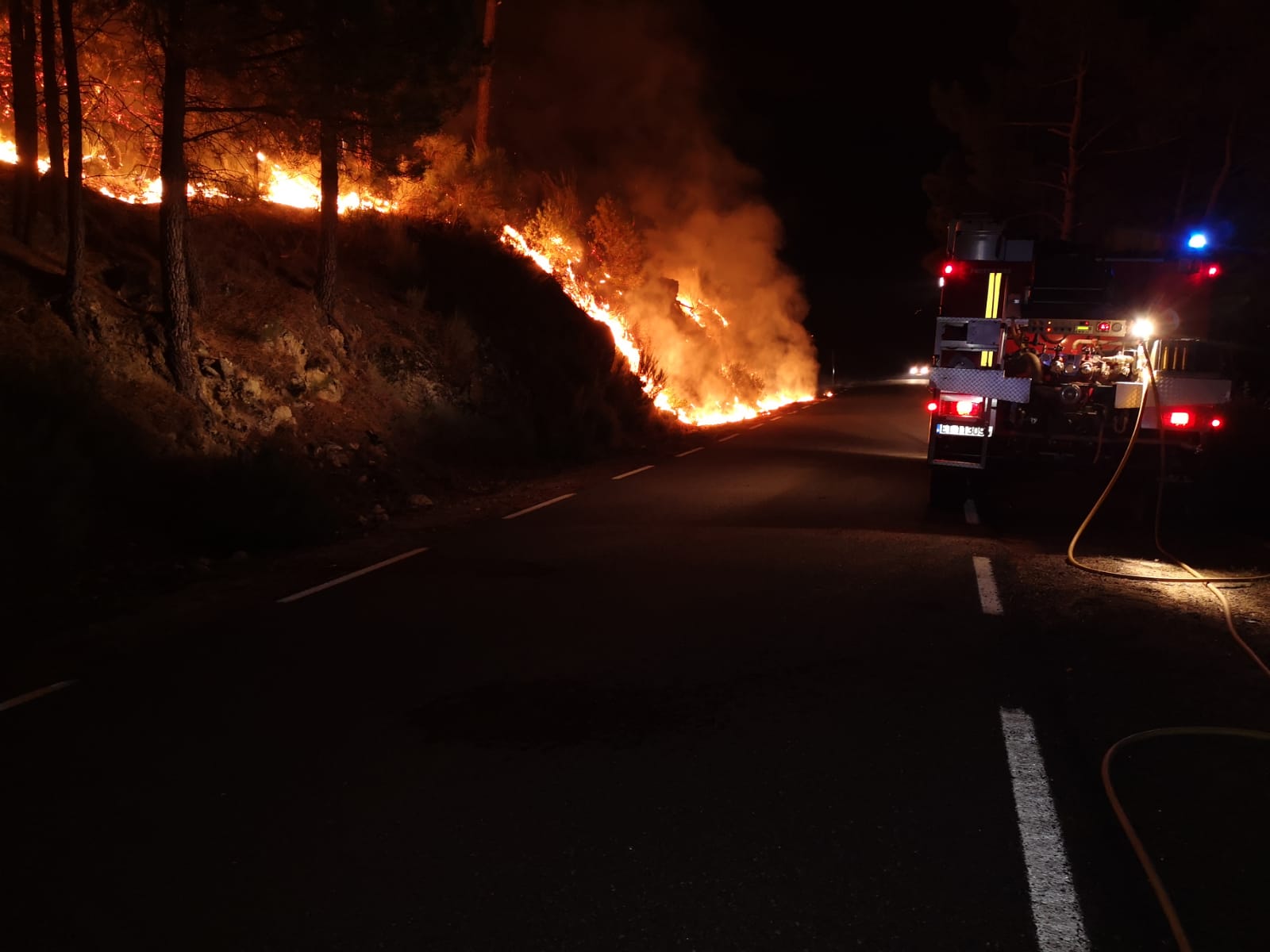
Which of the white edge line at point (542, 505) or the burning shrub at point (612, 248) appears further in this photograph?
the burning shrub at point (612, 248)

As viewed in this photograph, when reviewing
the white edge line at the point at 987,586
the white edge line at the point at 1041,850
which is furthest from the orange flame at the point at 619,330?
the white edge line at the point at 1041,850

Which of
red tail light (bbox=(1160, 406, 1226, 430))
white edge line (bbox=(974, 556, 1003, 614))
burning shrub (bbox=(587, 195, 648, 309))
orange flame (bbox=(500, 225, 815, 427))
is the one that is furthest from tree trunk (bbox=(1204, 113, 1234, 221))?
white edge line (bbox=(974, 556, 1003, 614))

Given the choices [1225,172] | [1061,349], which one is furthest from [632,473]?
[1225,172]

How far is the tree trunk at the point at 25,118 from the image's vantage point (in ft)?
43.2

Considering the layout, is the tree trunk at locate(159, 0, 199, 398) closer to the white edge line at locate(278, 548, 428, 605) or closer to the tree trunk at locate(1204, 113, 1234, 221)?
the white edge line at locate(278, 548, 428, 605)

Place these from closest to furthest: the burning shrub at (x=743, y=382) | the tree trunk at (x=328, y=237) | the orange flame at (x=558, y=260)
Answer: the tree trunk at (x=328, y=237) → the orange flame at (x=558, y=260) → the burning shrub at (x=743, y=382)

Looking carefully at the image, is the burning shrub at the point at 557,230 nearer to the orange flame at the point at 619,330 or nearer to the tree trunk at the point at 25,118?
the orange flame at the point at 619,330

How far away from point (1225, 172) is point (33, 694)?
30.3m

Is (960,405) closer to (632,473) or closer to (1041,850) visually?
(632,473)

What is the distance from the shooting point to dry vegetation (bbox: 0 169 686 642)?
9406 millimetres

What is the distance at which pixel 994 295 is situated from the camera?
12.4m

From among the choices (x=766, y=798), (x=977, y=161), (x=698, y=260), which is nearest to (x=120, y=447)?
(x=766, y=798)

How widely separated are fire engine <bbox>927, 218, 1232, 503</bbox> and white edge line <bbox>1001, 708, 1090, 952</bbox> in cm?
769

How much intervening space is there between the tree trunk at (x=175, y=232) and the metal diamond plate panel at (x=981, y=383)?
30.6 ft
